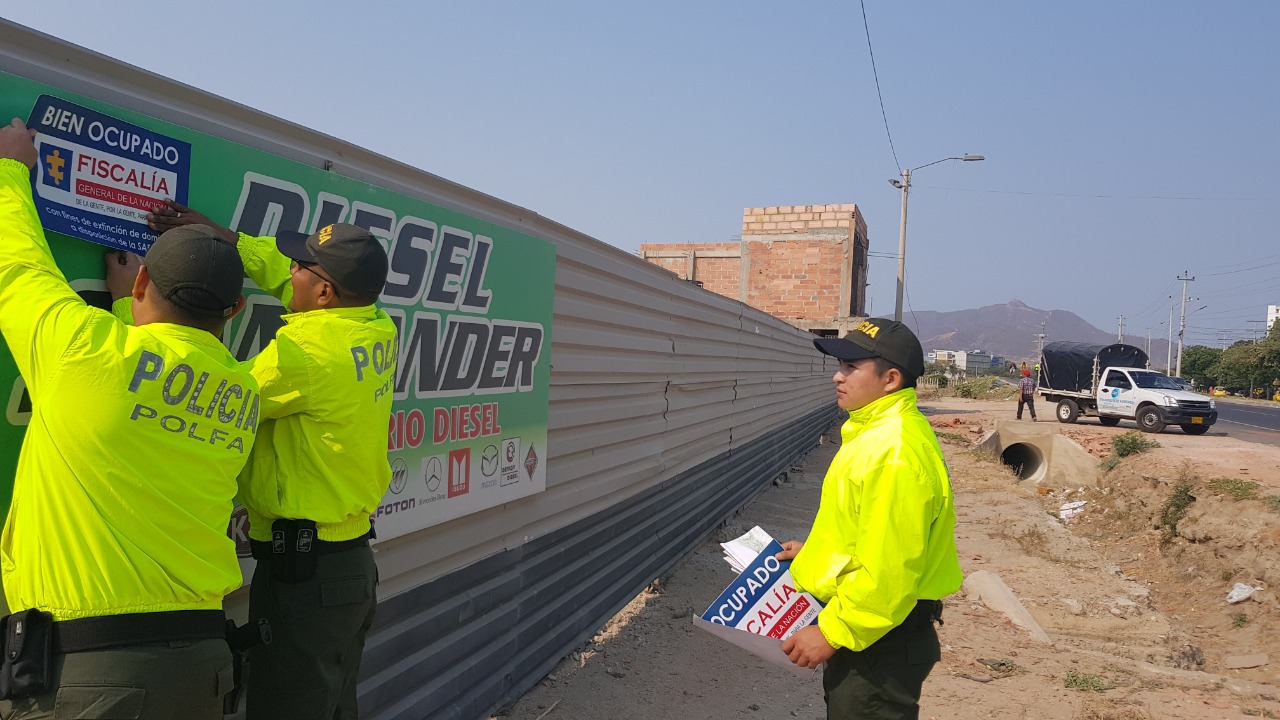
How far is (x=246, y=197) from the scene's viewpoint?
2.40 m

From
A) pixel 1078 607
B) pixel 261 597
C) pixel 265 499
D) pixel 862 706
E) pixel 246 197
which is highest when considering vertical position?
pixel 246 197

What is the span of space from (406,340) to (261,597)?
3.65 feet

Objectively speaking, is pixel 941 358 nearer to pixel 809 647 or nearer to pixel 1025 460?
pixel 1025 460

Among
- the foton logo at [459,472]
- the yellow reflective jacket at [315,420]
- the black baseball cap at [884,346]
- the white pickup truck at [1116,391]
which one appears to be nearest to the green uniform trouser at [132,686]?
the yellow reflective jacket at [315,420]

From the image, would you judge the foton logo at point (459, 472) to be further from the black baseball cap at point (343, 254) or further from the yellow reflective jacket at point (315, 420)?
the black baseball cap at point (343, 254)

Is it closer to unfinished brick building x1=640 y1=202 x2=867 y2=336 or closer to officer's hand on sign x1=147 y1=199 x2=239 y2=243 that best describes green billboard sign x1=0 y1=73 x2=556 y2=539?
officer's hand on sign x1=147 y1=199 x2=239 y2=243

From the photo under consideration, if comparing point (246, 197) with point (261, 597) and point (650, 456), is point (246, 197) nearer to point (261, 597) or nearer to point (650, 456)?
point (261, 597)

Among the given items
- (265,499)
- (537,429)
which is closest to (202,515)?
(265,499)

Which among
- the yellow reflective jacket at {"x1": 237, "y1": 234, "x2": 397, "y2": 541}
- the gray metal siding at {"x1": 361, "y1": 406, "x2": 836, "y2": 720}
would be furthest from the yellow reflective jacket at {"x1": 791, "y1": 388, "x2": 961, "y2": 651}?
the gray metal siding at {"x1": 361, "y1": 406, "x2": 836, "y2": 720}

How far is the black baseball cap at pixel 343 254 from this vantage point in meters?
2.25

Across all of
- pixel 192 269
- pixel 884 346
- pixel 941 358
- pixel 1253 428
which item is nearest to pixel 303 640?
pixel 192 269

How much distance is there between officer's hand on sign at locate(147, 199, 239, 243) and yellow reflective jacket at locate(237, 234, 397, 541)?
17 cm

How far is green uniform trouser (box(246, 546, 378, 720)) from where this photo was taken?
2176 mm

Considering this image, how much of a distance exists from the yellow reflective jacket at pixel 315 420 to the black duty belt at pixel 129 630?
18.0 inches
